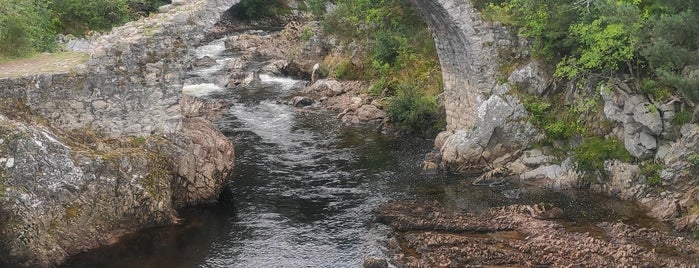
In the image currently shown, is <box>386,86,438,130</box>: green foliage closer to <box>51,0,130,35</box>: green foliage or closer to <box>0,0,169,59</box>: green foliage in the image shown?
<box>0,0,169,59</box>: green foliage

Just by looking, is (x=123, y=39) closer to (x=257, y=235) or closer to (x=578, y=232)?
(x=257, y=235)

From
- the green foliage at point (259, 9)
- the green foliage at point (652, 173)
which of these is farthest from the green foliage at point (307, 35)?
the green foliage at point (652, 173)

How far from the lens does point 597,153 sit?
1623 centimetres

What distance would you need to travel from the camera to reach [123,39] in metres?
14.9

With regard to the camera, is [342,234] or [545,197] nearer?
[342,234]

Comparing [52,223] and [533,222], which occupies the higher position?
[52,223]

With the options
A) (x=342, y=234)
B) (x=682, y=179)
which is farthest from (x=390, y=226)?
(x=682, y=179)

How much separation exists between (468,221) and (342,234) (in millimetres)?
2751

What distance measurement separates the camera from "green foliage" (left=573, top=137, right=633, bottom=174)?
15.9 meters

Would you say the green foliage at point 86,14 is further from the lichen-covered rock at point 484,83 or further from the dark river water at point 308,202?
the lichen-covered rock at point 484,83

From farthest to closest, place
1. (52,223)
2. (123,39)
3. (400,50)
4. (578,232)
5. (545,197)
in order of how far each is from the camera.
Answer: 1. (400,50)
2. (545,197)
3. (123,39)
4. (578,232)
5. (52,223)

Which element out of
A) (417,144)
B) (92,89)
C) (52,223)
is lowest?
(417,144)

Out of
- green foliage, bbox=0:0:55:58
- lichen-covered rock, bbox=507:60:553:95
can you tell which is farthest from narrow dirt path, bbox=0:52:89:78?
lichen-covered rock, bbox=507:60:553:95

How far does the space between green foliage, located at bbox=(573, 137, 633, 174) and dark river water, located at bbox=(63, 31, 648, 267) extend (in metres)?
0.79
